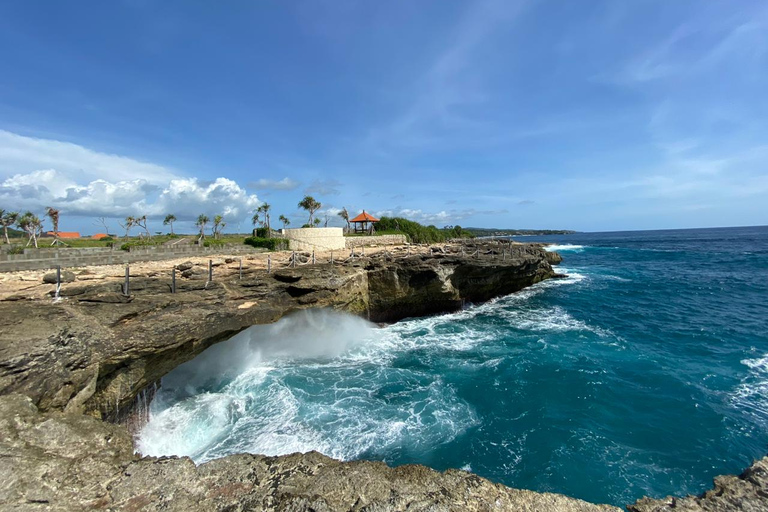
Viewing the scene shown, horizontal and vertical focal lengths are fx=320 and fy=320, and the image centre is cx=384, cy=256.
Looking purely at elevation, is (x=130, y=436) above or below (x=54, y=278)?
below

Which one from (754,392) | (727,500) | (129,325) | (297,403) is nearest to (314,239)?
(297,403)

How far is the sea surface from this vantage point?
10.6 m

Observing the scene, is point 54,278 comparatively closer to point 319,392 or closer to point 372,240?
point 319,392

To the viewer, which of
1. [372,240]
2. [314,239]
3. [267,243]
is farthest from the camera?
[372,240]

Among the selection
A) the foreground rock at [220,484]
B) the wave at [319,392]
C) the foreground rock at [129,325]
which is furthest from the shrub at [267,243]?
the foreground rock at [220,484]

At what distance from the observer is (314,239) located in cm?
3509

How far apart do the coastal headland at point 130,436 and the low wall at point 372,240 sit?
69.6ft

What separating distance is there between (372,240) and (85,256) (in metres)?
27.8

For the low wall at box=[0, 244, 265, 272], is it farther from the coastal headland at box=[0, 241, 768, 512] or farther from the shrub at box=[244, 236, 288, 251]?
the shrub at box=[244, 236, 288, 251]

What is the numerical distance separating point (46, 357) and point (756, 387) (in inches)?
1049

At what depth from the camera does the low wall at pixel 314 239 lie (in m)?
34.8

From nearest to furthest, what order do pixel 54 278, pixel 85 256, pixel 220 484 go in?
1. pixel 220 484
2. pixel 54 278
3. pixel 85 256

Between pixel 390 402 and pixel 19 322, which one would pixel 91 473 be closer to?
pixel 19 322

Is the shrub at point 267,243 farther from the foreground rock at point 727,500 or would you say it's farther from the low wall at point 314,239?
the foreground rock at point 727,500
